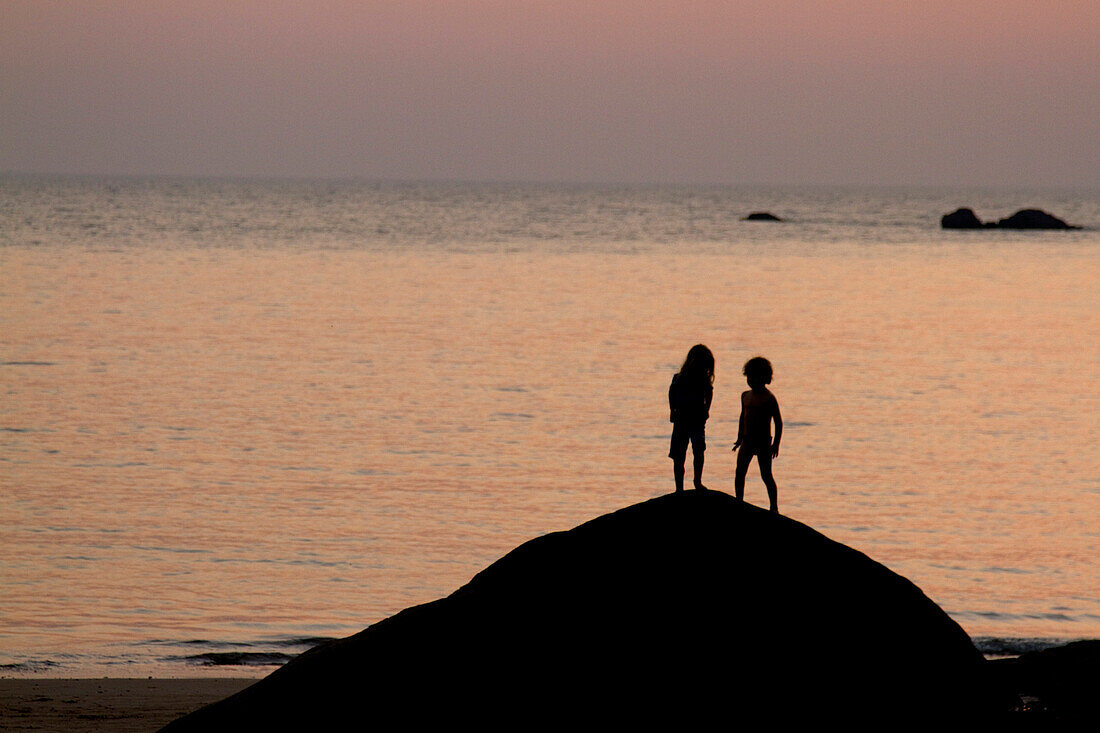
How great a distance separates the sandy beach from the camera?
31.9 ft

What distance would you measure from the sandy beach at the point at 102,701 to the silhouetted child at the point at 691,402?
3.91m

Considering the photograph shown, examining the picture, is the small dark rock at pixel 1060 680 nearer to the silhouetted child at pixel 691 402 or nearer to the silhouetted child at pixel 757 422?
the silhouetted child at pixel 757 422

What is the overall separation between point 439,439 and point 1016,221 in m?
112

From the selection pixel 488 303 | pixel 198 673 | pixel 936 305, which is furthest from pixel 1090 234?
pixel 198 673

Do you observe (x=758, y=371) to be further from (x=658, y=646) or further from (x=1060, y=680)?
(x=658, y=646)

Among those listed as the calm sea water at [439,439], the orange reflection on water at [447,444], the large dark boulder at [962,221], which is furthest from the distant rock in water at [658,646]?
the large dark boulder at [962,221]

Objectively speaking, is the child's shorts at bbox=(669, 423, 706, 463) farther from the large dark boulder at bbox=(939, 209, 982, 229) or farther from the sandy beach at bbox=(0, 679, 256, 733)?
the large dark boulder at bbox=(939, 209, 982, 229)

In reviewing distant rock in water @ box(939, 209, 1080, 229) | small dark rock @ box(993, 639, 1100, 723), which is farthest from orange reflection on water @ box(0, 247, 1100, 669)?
distant rock in water @ box(939, 209, 1080, 229)

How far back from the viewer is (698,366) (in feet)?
36.1

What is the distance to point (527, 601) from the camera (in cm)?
645

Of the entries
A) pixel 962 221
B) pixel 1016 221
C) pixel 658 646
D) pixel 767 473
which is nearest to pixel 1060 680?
pixel 767 473

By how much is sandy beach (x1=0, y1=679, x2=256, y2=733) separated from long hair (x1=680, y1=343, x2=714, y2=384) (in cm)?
427

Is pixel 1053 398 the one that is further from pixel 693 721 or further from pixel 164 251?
pixel 164 251

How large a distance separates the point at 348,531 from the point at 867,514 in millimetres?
6644
